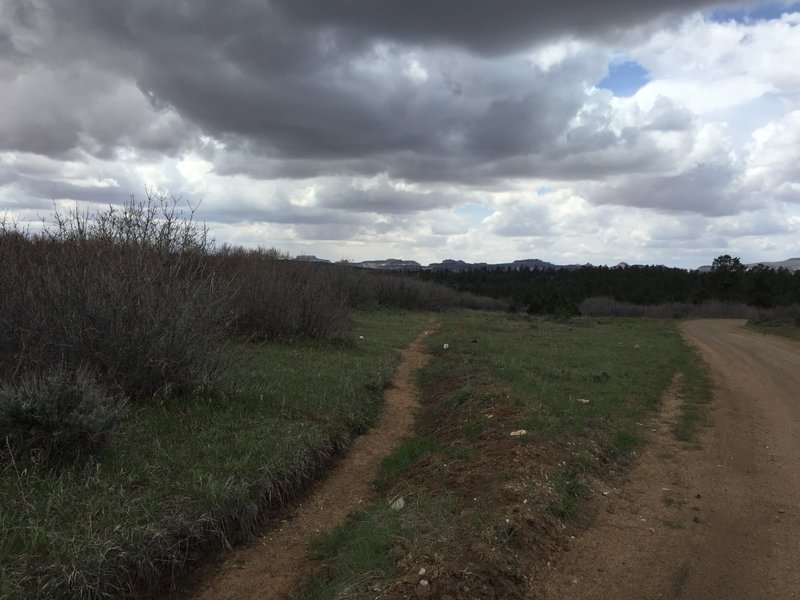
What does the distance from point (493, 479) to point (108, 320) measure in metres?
5.73

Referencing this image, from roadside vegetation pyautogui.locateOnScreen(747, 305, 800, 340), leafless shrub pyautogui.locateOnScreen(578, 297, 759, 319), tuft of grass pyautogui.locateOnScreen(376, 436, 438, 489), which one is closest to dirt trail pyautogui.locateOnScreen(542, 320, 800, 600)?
tuft of grass pyautogui.locateOnScreen(376, 436, 438, 489)

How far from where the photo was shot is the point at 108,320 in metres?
7.91

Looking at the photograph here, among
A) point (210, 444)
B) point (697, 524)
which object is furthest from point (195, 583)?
point (697, 524)

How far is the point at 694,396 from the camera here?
35.6 feet

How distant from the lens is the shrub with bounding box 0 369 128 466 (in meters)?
5.61

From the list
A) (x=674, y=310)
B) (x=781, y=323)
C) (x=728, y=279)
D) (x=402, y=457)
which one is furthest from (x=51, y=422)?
(x=728, y=279)

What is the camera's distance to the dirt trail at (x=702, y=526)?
3.99 metres

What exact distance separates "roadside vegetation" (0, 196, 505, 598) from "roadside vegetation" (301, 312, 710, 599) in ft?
3.80

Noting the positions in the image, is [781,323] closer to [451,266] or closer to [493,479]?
[493,479]

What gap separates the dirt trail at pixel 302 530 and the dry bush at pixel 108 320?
9.27 feet

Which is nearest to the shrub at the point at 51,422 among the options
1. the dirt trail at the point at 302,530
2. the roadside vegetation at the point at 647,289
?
the dirt trail at the point at 302,530

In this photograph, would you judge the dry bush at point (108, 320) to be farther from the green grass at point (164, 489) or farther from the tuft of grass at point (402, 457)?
the tuft of grass at point (402, 457)

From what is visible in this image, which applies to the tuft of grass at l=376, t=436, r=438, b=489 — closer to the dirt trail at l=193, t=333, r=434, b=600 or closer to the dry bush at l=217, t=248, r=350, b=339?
the dirt trail at l=193, t=333, r=434, b=600

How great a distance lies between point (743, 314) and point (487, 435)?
52.5 m
